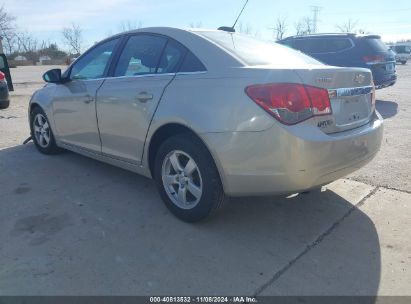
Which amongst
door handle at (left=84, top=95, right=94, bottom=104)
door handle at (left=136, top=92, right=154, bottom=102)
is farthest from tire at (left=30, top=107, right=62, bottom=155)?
door handle at (left=136, top=92, right=154, bottom=102)

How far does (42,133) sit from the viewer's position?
5.36 m

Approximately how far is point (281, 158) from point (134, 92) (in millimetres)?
1572

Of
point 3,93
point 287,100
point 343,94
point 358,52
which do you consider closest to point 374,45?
point 358,52

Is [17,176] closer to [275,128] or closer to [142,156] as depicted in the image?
[142,156]

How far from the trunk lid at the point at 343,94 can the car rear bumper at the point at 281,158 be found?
85 millimetres

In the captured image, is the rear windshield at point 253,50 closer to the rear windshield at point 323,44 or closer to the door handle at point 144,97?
the door handle at point 144,97

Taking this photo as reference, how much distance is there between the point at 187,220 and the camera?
3256 millimetres

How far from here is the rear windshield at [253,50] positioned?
3.09 metres

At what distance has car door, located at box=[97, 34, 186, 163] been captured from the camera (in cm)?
335

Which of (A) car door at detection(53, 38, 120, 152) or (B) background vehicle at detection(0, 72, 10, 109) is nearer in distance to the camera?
(A) car door at detection(53, 38, 120, 152)

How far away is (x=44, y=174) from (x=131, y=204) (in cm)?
149

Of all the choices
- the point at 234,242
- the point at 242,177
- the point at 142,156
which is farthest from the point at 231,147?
the point at 142,156

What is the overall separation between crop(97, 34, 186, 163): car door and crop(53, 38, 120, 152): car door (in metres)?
0.18

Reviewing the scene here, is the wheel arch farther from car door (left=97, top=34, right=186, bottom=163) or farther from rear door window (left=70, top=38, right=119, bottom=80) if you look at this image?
rear door window (left=70, top=38, right=119, bottom=80)
